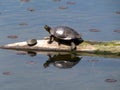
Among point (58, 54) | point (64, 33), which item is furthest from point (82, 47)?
point (64, 33)

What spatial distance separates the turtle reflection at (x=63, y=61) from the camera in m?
13.7

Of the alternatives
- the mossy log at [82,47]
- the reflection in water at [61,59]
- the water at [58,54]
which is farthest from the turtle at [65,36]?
the water at [58,54]

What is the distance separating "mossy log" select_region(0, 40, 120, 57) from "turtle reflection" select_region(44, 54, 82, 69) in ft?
0.67

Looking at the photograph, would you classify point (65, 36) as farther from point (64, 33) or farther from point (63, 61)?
point (63, 61)

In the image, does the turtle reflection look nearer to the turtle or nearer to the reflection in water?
the reflection in water

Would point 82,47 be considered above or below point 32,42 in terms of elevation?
below

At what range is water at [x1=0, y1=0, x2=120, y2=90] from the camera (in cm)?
1238

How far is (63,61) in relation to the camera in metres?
14.0

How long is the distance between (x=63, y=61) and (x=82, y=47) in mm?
692

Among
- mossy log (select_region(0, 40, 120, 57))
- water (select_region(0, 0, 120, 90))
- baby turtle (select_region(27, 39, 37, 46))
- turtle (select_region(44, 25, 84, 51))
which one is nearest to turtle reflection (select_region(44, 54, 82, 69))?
water (select_region(0, 0, 120, 90))

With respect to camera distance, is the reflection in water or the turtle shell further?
the turtle shell

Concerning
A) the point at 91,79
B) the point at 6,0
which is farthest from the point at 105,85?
the point at 6,0

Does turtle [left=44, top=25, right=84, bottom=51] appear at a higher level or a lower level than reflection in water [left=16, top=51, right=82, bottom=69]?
higher

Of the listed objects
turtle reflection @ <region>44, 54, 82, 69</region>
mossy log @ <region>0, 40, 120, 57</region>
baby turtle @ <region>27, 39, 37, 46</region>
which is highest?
baby turtle @ <region>27, 39, 37, 46</region>
